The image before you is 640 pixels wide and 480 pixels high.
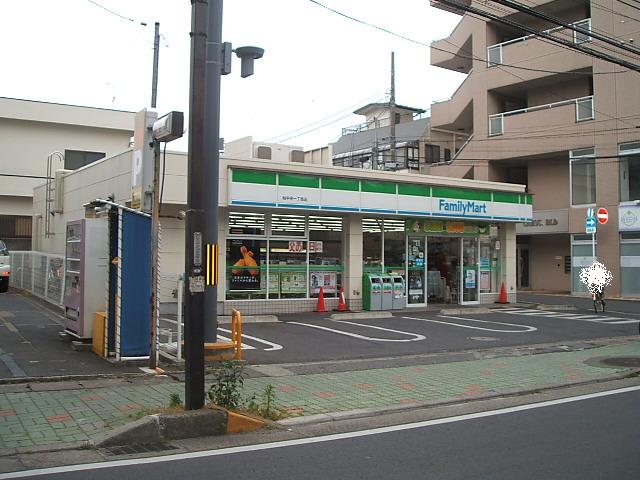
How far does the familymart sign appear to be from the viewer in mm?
17172

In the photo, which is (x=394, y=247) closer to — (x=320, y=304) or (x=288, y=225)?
(x=320, y=304)

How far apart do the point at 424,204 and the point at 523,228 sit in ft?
47.5

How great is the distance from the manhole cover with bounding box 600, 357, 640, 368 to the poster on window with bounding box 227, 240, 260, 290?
969 cm

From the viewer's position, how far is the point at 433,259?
22875 mm

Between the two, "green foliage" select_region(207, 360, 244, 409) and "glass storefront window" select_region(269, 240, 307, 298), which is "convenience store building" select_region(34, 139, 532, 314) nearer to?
"glass storefront window" select_region(269, 240, 307, 298)

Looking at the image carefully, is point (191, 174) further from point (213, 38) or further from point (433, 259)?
point (433, 259)

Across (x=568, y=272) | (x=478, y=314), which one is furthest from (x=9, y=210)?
(x=568, y=272)

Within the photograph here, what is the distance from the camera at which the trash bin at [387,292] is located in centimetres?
2000

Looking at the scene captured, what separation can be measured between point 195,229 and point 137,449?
2.50 m

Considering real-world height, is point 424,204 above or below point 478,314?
above

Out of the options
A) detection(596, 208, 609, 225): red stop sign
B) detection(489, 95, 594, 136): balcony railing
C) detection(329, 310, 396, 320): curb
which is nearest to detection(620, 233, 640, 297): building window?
detection(596, 208, 609, 225): red stop sign

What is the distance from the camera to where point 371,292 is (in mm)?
19688

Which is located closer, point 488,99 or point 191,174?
point 191,174

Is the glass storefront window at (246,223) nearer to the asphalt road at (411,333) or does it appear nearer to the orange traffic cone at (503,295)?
the asphalt road at (411,333)
